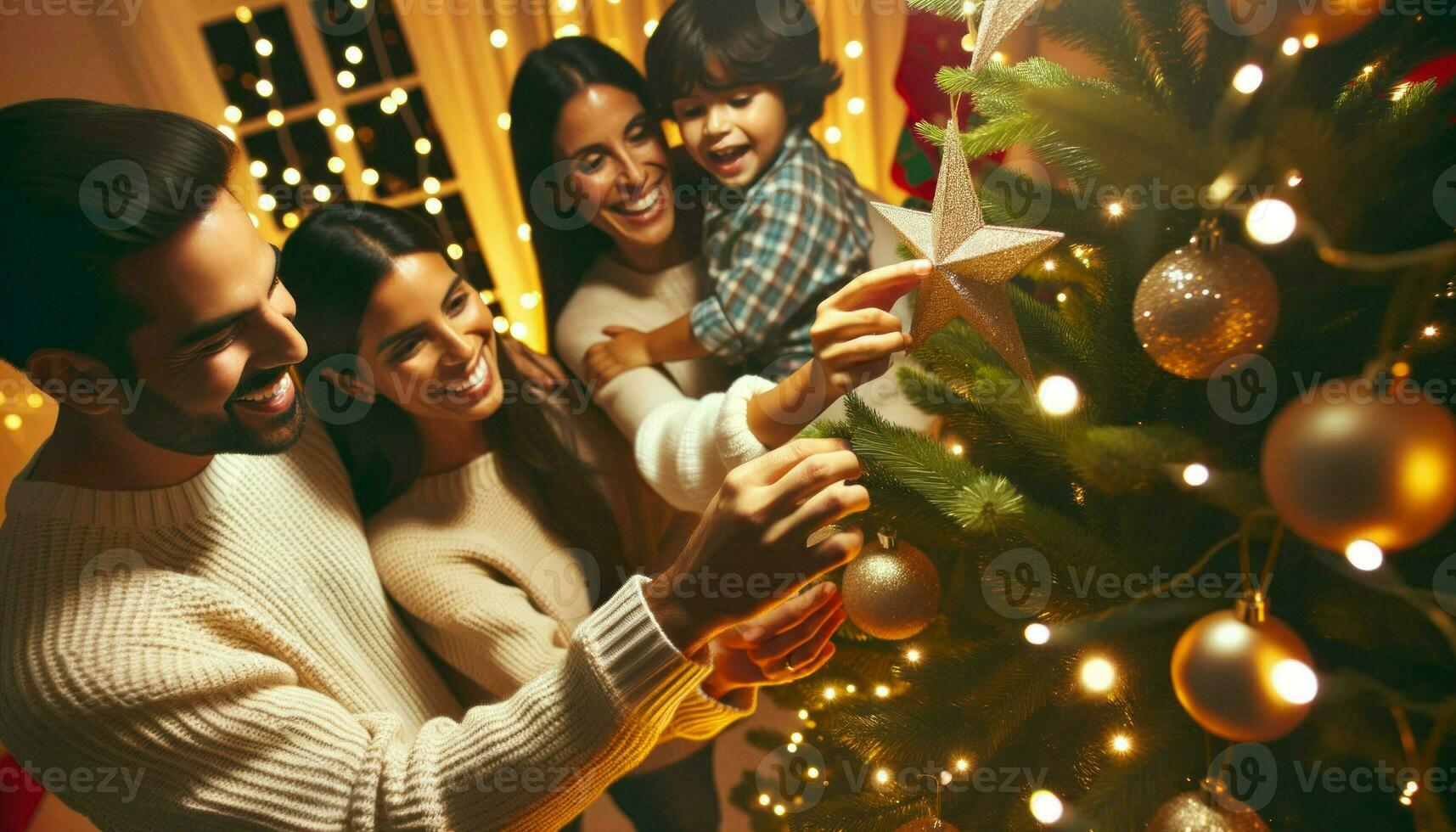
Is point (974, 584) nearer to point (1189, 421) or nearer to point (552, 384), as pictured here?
point (1189, 421)

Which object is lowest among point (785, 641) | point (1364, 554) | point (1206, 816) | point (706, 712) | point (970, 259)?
point (706, 712)

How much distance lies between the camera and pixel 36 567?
0.83 meters

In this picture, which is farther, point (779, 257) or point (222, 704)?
point (779, 257)

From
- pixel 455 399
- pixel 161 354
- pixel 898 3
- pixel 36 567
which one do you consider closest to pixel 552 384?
pixel 455 399

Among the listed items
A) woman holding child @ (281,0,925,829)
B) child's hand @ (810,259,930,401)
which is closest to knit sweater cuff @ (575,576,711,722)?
woman holding child @ (281,0,925,829)

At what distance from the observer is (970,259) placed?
71cm

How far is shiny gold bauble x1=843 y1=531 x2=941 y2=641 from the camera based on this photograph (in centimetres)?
74

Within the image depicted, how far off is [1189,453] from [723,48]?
0.80 meters

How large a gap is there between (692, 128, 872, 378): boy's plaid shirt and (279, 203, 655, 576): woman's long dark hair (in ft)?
0.82

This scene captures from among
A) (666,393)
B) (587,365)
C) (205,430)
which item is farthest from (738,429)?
(205,430)

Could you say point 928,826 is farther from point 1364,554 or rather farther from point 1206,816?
point 1364,554

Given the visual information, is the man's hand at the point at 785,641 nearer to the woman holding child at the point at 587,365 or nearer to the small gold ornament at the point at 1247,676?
the woman holding child at the point at 587,365

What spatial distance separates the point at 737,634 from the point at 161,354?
66 cm

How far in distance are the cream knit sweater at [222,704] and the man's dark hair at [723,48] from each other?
2.26ft
